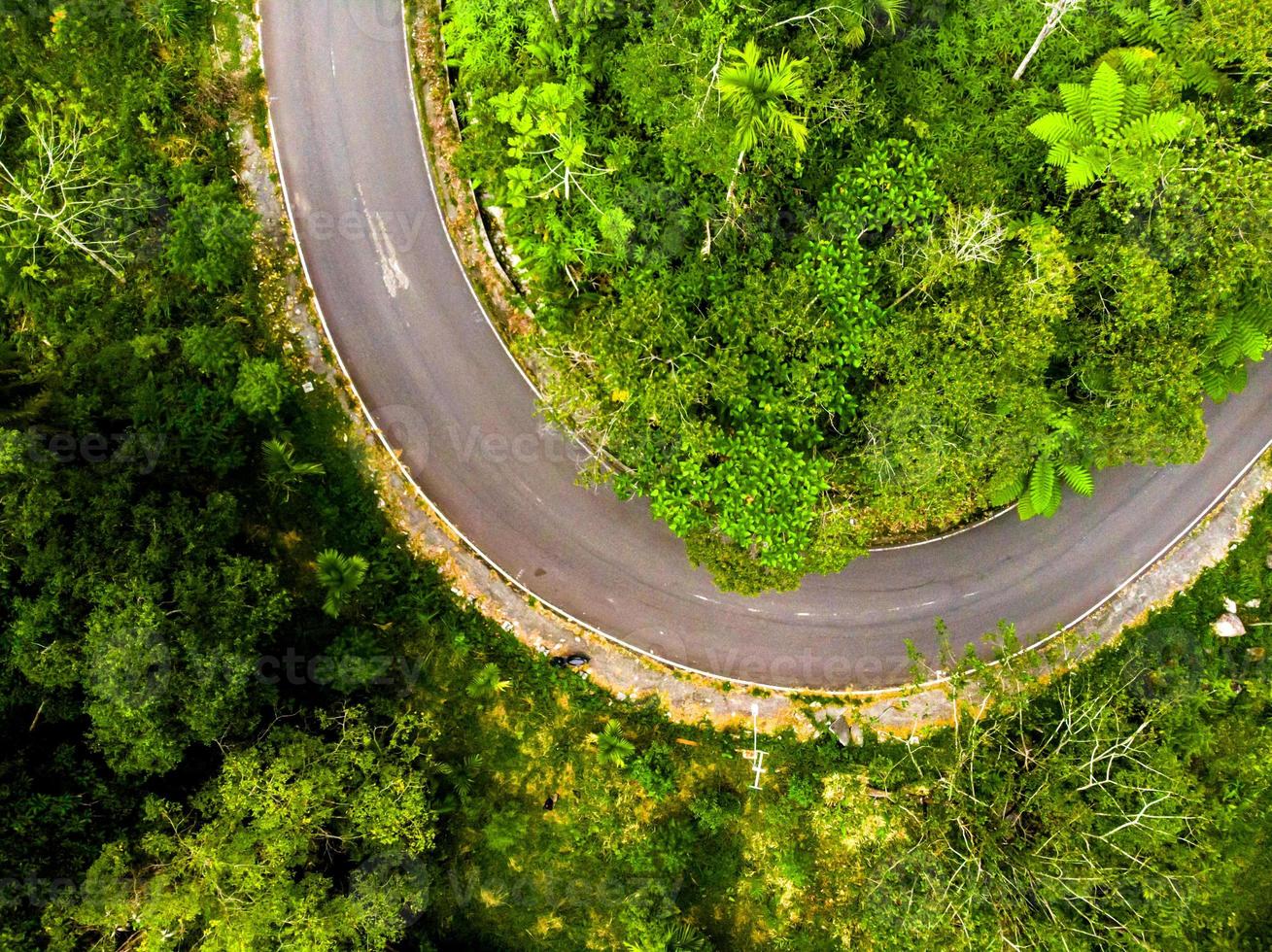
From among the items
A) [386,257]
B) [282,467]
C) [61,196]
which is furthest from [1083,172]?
[61,196]

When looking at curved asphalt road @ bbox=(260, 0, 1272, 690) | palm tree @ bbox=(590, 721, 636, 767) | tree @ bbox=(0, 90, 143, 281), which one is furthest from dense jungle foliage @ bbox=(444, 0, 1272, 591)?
tree @ bbox=(0, 90, 143, 281)

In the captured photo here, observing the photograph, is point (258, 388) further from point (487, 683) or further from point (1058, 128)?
point (1058, 128)

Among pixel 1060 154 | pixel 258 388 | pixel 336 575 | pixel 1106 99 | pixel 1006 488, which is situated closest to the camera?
pixel 1106 99

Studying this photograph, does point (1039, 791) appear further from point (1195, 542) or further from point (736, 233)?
point (736, 233)

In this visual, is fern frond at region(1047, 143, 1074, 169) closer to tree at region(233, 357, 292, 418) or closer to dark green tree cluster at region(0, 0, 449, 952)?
dark green tree cluster at region(0, 0, 449, 952)

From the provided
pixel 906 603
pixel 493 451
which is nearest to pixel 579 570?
pixel 493 451

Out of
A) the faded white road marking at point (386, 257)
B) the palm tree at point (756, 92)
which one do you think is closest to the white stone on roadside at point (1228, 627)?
the palm tree at point (756, 92)

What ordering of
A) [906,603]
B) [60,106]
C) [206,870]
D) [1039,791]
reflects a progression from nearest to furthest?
1. [206,870]
2. [1039,791]
3. [60,106]
4. [906,603]
